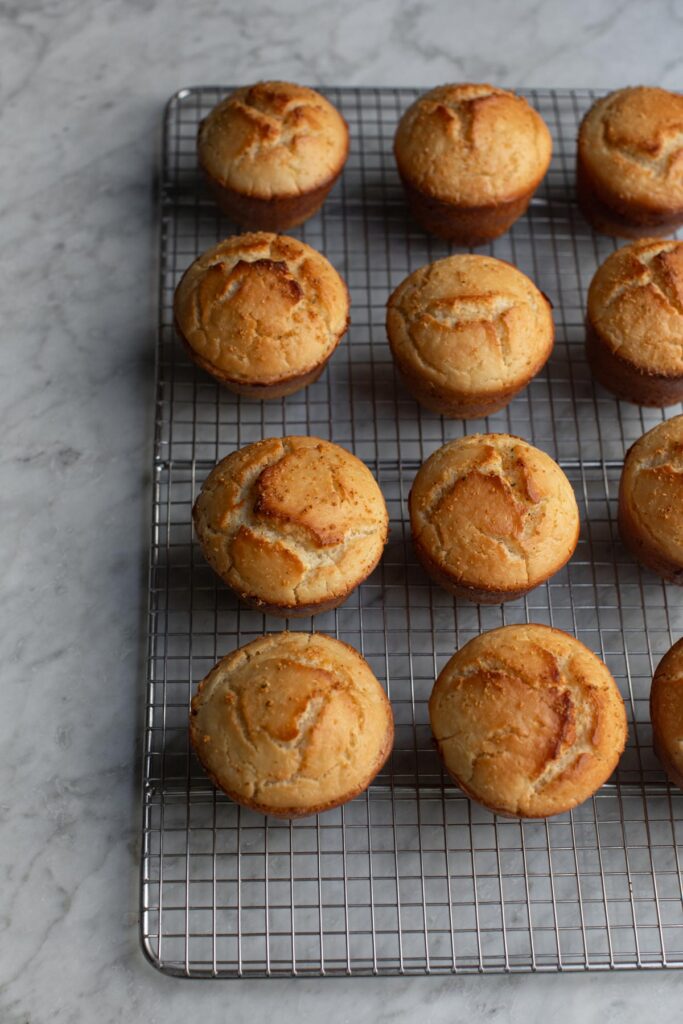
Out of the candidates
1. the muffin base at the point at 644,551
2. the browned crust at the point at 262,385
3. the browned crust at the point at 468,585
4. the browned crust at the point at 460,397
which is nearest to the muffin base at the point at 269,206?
the browned crust at the point at 262,385

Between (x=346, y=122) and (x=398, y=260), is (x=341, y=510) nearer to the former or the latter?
(x=398, y=260)

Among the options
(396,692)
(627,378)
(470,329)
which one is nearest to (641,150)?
(627,378)

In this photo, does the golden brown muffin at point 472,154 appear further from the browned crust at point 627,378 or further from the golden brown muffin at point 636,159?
the browned crust at point 627,378

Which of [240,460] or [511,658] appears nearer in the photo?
[511,658]

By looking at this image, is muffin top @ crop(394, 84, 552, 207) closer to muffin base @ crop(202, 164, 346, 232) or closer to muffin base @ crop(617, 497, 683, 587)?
muffin base @ crop(202, 164, 346, 232)

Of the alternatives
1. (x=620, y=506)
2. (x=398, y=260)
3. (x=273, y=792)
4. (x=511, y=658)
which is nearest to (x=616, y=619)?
(x=620, y=506)

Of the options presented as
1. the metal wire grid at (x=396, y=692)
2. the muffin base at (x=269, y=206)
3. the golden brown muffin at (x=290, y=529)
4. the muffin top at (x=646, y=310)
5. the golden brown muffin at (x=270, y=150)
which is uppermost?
the golden brown muffin at (x=270, y=150)
